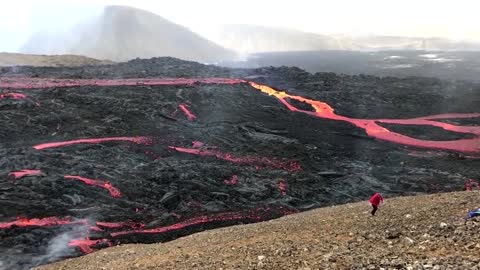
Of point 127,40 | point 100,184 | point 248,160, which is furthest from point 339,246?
point 127,40

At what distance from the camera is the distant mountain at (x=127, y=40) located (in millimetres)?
145625

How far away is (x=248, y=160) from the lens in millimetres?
33250

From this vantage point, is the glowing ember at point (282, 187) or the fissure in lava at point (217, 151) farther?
the glowing ember at point (282, 187)

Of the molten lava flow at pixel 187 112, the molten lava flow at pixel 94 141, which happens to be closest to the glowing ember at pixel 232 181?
the molten lava flow at pixel 94 141

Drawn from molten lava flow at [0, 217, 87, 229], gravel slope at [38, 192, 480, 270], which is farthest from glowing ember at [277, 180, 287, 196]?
molten lava flow at [0, 217, 87, 229]

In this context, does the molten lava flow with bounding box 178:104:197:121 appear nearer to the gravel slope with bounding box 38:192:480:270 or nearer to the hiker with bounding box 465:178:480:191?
the gravel slope with bounding box 38:192:480:270

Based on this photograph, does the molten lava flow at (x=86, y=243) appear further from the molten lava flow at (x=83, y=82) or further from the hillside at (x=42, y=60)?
the hillside at (x=42, y=60)

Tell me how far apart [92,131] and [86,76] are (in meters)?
21.2

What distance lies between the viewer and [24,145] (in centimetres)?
3262

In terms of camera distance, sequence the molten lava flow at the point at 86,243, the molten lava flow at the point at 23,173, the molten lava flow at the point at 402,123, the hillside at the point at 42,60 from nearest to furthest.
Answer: the molten lava flow at the point at 86,243 → the molten lava flow at the point at 23,173 → the molten lava flow at the point at 402,123 → the hillside at the point at 42,60

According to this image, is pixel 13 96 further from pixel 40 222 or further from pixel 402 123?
pixel 402 123

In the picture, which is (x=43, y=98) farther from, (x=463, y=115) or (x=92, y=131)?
(x=463, y=115)

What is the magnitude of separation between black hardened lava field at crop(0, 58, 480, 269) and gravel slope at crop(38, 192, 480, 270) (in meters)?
5.20

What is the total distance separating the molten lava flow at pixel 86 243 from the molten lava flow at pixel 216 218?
0.83 meters
